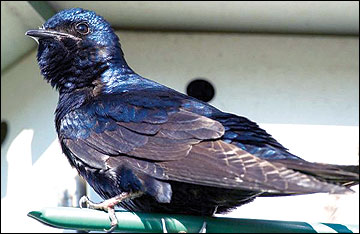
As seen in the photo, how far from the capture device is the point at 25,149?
2.95m

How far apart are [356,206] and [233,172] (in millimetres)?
1172

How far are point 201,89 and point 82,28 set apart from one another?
80 centimetres

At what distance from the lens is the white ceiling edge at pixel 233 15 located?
287cm

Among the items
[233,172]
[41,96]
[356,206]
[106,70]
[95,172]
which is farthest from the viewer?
[41,96]

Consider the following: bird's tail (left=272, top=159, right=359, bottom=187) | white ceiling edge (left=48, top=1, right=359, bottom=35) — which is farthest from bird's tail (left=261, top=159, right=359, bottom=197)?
white ceiling edge (left=48, top=1, right=359, bottom=35)

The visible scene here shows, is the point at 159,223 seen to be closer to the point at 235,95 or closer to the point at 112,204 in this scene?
the point at 112,204

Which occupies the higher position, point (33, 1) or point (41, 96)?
point (33, 1)

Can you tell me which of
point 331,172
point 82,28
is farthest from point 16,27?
point 331,172

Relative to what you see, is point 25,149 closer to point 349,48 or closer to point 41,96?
point 41,96

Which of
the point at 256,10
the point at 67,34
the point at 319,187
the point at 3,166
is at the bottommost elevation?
the point at 319,187

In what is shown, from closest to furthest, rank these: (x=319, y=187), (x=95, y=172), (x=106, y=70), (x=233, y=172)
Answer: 1. (x=319, y=187)
2. (x=233, y=172)
3. (x=95, y=172)
4. (x=106, y=70)

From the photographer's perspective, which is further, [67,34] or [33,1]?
[33,1]

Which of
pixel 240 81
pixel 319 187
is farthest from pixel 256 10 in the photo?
pixel 319 187

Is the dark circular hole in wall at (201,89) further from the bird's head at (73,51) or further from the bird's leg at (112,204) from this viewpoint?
the bird's leg at (112,204)
